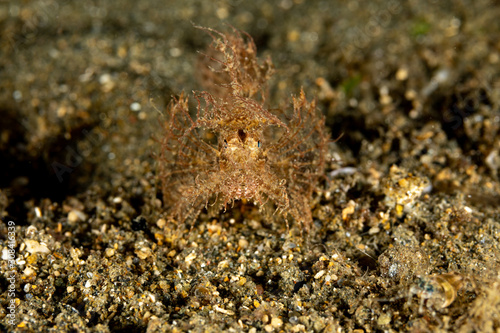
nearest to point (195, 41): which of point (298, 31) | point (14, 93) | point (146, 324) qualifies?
point (298, 31)

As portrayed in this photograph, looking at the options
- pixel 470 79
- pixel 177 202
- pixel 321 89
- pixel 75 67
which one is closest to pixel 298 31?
pixel 321 89

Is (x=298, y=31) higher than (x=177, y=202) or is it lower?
higher

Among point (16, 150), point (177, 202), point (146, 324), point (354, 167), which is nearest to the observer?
point (146, 324)

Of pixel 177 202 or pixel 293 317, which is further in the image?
pixel 177 202

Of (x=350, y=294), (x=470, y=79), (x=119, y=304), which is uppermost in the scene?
(x=470, y=79)

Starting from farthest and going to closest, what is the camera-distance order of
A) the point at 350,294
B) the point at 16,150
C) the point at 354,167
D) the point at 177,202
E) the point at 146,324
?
the point at 16,150
the point at 354,167
the point at 177,202
the point at 350,294
the point at 146,324

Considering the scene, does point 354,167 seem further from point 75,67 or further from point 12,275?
point 75,67
